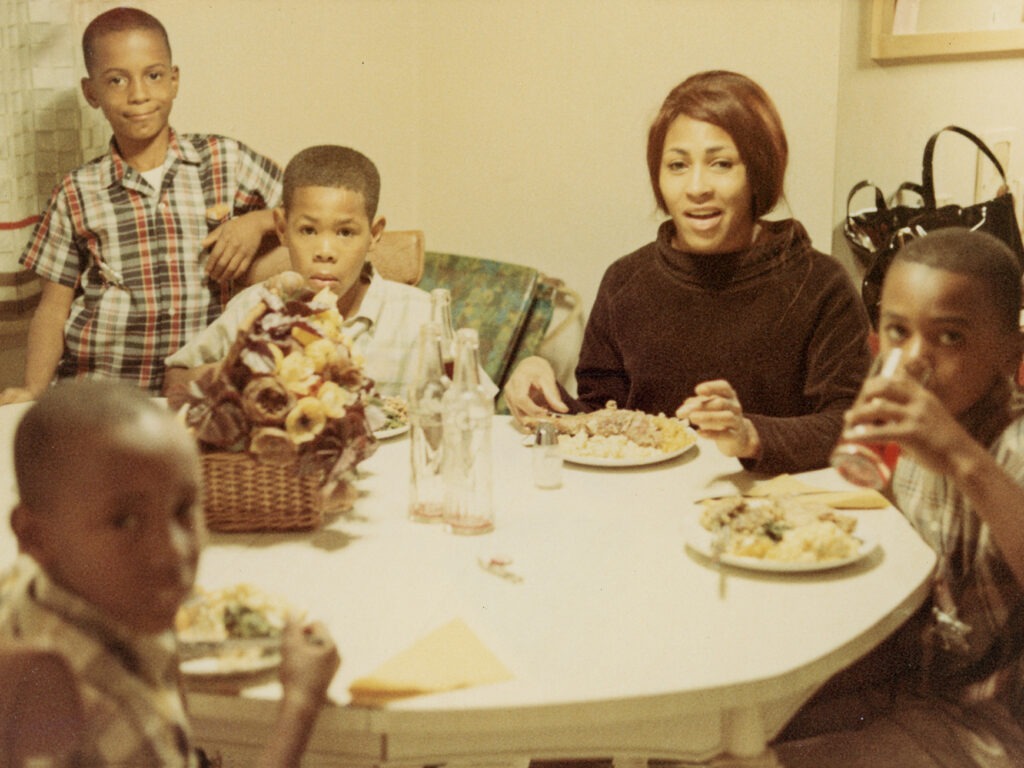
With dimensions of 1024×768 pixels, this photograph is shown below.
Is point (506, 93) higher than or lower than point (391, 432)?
higher

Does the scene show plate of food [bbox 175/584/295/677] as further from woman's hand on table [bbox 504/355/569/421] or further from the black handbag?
the black handbag

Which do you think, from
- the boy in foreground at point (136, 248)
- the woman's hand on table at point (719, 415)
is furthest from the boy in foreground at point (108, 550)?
the boy in foreground at point (136, 248)

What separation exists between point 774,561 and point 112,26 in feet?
5.28

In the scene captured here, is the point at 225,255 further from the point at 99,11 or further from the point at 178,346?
the point at 99,11

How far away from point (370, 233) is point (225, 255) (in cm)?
36

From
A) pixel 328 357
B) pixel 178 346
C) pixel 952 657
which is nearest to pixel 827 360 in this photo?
pixel 952 657

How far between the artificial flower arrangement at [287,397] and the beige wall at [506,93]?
4.53ft

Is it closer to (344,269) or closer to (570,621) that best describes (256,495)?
(570,621)

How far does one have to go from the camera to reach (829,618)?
1.01 metres

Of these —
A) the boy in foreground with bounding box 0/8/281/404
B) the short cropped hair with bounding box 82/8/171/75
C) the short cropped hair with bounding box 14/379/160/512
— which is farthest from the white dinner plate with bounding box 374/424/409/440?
the short cropped hair with bounding box 82/8/171/75

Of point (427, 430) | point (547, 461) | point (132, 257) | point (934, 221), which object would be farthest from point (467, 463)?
point (132, 257)

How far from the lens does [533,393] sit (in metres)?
1.68

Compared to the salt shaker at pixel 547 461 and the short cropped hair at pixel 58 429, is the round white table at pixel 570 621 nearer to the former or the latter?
the salt shaker at pixel 547 461

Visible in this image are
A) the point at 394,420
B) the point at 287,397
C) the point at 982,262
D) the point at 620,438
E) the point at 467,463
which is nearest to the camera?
the point at 982,262
